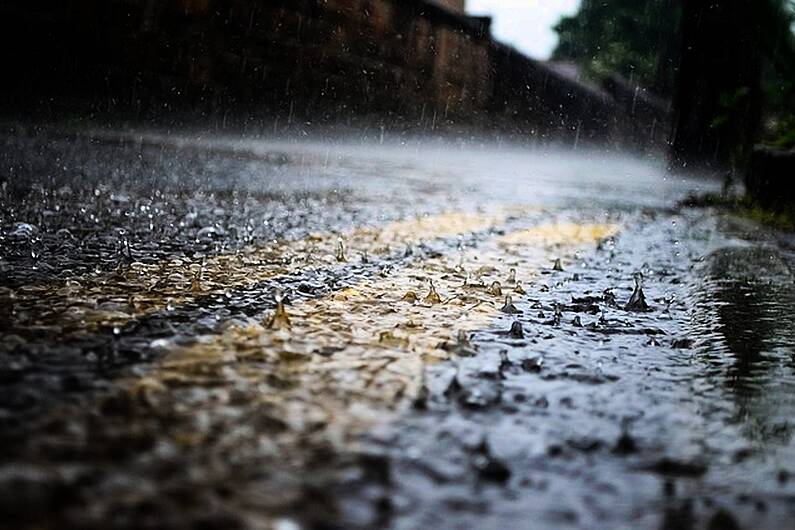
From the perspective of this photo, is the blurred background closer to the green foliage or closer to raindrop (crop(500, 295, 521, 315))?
raindrop (crop(500, 295, 521, 315))

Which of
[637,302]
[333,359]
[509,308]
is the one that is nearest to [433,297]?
[509,308]

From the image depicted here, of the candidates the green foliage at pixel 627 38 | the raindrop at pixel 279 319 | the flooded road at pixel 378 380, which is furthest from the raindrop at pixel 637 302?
the green foliage at pixel 627 38

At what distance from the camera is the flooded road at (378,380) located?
0.67m

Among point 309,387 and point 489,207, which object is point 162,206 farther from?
point 309,387

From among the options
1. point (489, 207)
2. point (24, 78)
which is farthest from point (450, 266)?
point (24, 78)

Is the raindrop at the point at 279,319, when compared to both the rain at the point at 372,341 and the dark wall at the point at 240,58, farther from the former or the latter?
the dark wall at the point at 240,58

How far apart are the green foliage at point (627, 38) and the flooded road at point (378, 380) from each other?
59.0 ft

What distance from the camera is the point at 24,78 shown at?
493 cm

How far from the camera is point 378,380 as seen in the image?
1.01m

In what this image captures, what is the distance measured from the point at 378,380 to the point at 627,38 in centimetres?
2650

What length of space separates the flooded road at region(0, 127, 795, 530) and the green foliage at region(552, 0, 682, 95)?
708 inches

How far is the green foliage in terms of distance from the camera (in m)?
21.5

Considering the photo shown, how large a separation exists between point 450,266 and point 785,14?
3300 mm

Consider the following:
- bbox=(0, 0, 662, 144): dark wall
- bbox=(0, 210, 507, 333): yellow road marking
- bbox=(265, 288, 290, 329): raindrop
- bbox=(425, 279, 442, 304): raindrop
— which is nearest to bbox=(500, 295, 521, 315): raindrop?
bbox=(425, 279, 442, 304): raindrop
